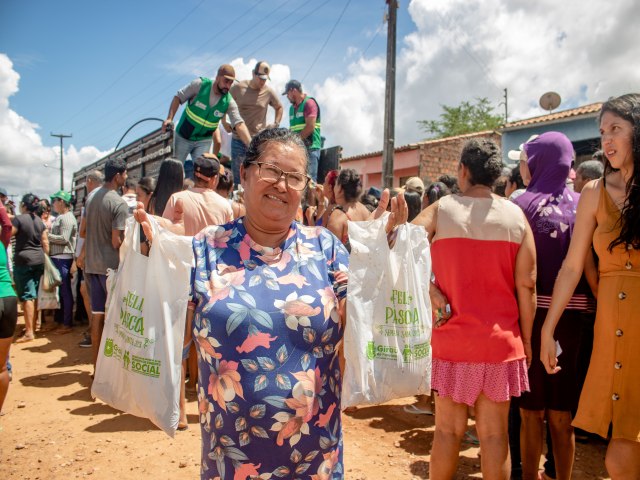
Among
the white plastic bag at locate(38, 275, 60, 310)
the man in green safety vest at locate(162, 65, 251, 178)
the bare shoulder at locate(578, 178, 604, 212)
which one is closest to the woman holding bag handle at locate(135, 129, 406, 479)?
the bare shoulder at locate(578, 178, 604, 212)

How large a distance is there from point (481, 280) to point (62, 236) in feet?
25.7

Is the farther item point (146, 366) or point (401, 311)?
point (401, 311)

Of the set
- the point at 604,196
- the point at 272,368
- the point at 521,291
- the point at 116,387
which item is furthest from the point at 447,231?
the point at 116,387

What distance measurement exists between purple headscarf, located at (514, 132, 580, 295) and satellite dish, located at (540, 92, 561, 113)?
45.8ft

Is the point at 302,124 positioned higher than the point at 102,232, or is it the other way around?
the point at 302,124

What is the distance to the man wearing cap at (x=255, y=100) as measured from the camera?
6840 mm

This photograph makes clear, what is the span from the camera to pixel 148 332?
1.72 metres

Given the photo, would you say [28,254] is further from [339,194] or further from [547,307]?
[547,307]

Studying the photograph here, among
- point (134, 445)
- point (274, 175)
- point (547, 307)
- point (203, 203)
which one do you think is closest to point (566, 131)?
point (547, 307)

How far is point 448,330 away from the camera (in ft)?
9.04

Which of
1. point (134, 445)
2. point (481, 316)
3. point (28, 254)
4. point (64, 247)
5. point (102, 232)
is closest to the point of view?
point (481, 316)

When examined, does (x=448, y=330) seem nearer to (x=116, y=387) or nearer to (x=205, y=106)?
(x=116, y=387)

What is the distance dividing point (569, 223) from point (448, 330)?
3.57 ft

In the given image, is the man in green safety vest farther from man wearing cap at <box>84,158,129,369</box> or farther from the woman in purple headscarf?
the woman in purple headscarf
